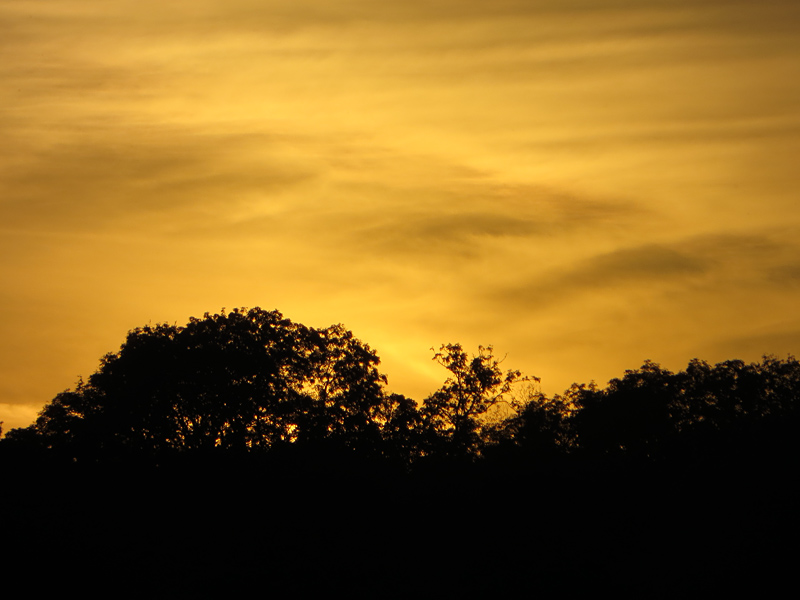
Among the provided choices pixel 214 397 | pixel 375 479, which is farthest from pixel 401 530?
pixel 214 397

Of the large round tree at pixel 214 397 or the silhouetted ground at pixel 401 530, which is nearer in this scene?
the silhouetted ground at pixel 401 530

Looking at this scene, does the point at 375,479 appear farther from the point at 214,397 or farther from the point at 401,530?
the point at 214,397

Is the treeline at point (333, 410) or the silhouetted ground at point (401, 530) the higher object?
the treeline at point (333, 410)

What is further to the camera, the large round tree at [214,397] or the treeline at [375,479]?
the large round tree at [214,397]

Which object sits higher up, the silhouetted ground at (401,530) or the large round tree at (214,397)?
the large round tree at (214,397)

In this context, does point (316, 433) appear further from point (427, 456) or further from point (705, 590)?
point (705, 590)

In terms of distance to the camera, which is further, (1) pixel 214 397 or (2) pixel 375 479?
(1) pixel 214 397

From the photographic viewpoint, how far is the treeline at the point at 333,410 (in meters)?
52.5

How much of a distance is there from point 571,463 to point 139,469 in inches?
994

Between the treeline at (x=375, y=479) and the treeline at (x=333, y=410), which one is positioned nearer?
the treeline at (x=375, y=479)

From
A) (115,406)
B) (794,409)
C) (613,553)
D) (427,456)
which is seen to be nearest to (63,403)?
(115,406)

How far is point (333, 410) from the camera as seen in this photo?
57906mm

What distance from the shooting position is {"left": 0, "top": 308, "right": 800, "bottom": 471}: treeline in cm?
5250

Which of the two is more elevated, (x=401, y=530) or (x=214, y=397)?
(x=214, y=397)
